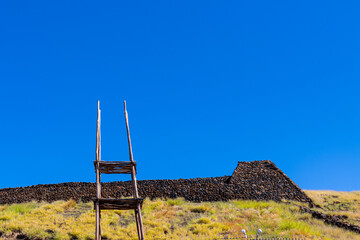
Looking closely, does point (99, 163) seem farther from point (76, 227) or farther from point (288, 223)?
point (288, 223)

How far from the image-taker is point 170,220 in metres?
22.2

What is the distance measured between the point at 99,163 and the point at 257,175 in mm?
18307

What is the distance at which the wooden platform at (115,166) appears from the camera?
51.3ft

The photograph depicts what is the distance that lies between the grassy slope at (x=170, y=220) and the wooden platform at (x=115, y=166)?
191 inches

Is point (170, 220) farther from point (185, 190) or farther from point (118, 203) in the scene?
point (118, 203)

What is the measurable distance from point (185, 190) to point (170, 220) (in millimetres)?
5881

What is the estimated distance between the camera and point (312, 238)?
18.3 m

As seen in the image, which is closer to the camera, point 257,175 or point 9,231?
point 9,231

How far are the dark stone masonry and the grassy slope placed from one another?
140 cm

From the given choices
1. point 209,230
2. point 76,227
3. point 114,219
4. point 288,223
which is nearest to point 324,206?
point 288,223

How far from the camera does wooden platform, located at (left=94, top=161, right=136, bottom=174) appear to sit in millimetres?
15631

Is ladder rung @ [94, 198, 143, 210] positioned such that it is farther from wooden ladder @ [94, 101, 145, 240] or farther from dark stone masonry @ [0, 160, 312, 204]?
dark stone masonry @ [0, 160, 312, 204]

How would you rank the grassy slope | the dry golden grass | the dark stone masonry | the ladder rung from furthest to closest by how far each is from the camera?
the dark stone masonry → the dry golden grass → the grassy slope → the ladder rung

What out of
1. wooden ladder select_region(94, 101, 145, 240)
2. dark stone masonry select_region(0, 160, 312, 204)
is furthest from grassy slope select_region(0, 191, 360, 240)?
wooden ladder select_region(94, 101, 145, 240)
